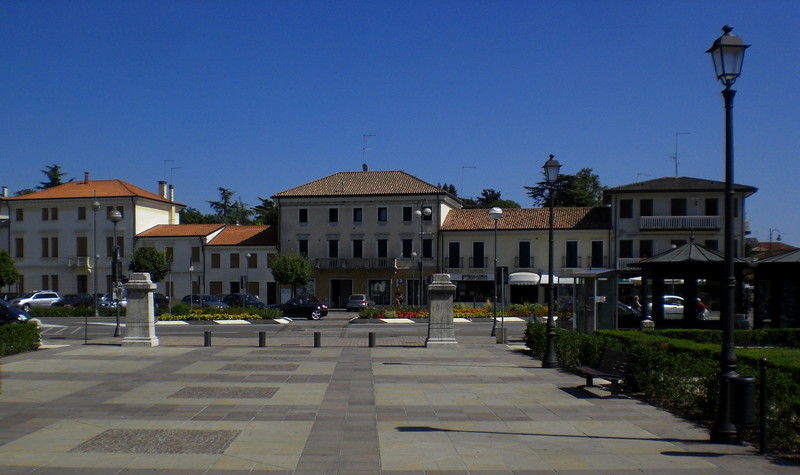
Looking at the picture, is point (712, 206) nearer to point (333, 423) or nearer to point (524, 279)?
point (524, 279)

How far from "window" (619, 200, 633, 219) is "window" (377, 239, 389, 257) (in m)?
19.5

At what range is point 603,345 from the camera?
16594mm

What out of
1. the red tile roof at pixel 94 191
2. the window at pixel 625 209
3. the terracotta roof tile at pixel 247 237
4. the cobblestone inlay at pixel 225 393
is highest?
the red tile roof at pixel 94 191

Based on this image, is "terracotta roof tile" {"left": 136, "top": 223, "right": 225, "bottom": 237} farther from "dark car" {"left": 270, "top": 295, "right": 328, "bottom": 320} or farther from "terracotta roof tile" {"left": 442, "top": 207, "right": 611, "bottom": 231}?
"dark car" {"left": 270, "top": 295, "right": 328, "bottom": 320}

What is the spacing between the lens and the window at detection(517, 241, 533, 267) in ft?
195

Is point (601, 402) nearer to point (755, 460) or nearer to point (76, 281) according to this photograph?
point (755, 460)

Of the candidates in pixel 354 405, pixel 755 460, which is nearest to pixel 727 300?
pixel 755 460

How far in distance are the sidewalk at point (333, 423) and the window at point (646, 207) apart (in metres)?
41.1

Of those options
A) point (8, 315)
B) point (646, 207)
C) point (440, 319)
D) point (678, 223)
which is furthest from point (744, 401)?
point (646, 207)

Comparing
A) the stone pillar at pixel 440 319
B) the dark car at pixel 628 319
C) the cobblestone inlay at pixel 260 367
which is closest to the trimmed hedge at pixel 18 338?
the cobblestone inlay at pixel 260 367

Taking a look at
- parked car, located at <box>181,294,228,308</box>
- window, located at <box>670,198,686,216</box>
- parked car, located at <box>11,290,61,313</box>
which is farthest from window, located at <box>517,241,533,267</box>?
parked car, located at <box>11,290,61,313</box>

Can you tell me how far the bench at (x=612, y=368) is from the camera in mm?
13914

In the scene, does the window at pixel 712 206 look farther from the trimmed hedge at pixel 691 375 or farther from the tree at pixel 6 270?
the tree at pixel 6 270

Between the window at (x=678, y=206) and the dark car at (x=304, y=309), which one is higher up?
the window at (x=678, y=206)
